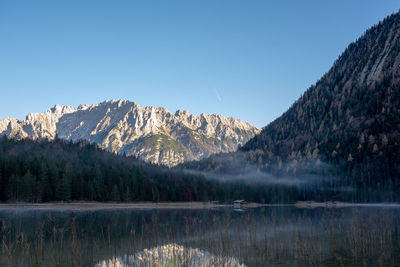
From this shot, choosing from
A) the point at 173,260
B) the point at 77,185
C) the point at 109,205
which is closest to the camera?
the point at 173,260

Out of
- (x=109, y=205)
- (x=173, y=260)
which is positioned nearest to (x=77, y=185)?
(x=109, y=205)

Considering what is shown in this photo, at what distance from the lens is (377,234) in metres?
44.2

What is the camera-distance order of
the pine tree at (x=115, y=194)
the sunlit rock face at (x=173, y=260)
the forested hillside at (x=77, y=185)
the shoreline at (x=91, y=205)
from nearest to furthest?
the sunlit rock face at (x=173, y=260), the shoreline at (x=91, y=205), the forested hillside at (x=77, y=185), the pine tree at (x=115, y=194)

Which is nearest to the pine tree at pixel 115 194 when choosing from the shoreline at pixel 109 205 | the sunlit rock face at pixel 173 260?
the shoreline at pixel 109 205

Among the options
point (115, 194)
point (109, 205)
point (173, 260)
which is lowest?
point (109, 205)

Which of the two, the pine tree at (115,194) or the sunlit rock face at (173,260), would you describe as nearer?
the sunlit rock face at (173,260)

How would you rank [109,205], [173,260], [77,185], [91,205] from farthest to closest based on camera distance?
[77,185] → [109,205] → [91,205] → [173,260]

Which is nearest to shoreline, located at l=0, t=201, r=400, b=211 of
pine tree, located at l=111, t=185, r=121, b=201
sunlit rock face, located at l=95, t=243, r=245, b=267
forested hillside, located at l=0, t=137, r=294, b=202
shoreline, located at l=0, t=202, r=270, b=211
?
shoreline, located at l=0, t=202, r=270, b=211

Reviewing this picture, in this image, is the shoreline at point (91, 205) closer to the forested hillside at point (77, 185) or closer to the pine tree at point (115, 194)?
the pine tree at point (115, 194)

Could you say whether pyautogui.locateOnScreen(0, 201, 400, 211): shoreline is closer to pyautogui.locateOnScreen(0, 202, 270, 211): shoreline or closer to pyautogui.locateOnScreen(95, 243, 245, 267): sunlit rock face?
pyautogui.locateOnScreen(0, 202, 270, 211): shoreline

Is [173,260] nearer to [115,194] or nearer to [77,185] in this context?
[77,185]

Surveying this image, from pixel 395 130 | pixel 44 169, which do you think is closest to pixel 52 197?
pixel 44 169

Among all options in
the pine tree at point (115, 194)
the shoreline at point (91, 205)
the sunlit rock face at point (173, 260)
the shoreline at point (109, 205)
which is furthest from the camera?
the pine tree at point (115, 194)

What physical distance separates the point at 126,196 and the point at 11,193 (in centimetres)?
4670
